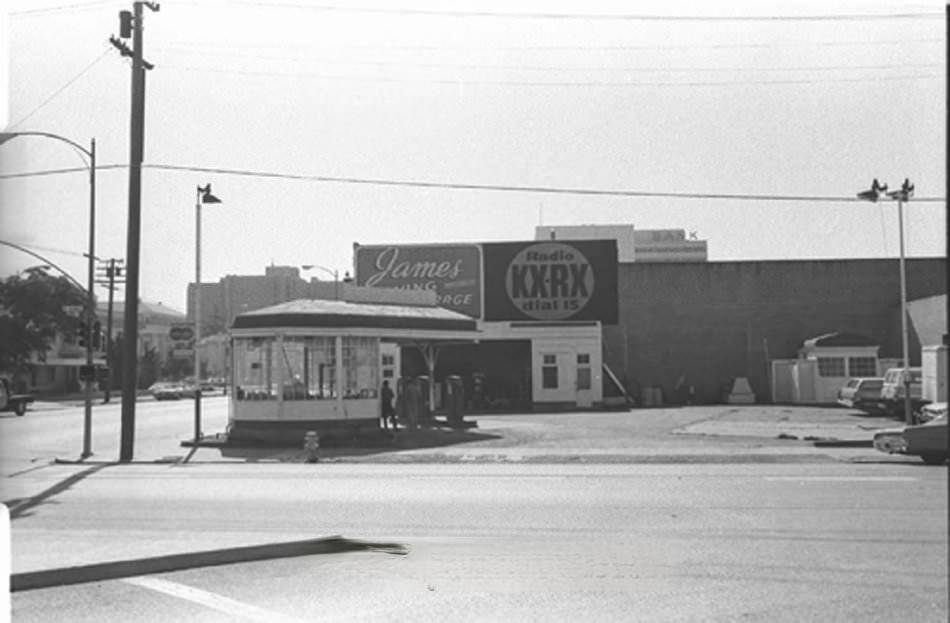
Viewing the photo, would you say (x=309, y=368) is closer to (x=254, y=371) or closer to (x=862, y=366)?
(x=254, y=371)

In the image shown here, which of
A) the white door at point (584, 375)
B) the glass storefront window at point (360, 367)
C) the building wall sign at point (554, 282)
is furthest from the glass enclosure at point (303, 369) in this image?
the building wall sign at point (554, 282)

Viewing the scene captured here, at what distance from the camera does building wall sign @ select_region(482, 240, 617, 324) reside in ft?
107

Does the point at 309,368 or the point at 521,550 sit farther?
the point at 309,368

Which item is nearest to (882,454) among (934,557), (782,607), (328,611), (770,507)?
(770,507)

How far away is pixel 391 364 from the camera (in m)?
30.4

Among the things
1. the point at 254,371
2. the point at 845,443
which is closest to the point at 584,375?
the point at 254,371

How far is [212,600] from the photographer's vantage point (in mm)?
5586

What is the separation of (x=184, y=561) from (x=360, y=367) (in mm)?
14235

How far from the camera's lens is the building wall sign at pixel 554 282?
3247cm

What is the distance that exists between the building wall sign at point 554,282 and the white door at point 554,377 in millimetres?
1423

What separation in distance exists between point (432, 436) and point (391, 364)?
1011 cm

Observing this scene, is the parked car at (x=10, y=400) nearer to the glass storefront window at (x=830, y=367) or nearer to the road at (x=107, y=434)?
the road at (x=107, y=434)

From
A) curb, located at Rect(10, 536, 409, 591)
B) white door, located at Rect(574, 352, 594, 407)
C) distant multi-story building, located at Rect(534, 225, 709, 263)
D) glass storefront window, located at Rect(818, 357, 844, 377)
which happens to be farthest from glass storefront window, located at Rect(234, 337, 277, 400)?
distant multi-story building, located at Rect(534, 225, 709, 263)

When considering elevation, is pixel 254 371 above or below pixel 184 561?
above
